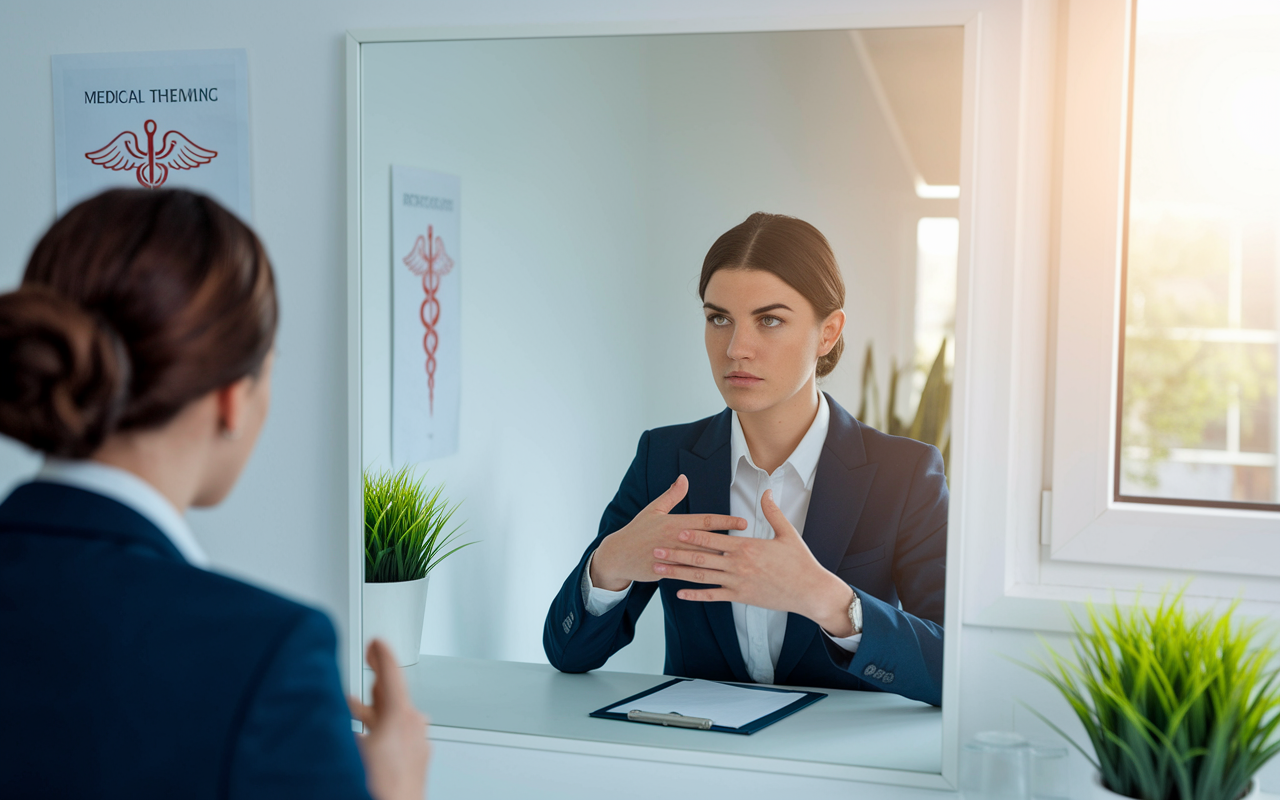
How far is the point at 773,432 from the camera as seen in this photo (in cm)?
138

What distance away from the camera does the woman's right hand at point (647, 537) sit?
1387 millimetres

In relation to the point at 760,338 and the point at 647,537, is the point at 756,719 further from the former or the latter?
the point at 760,338

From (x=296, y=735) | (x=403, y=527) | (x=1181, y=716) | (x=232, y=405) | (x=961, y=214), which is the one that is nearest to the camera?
(x=296, y=735)

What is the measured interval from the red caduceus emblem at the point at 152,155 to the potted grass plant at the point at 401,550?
553 millimetres

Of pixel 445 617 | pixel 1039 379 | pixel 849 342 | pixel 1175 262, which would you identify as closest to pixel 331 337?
pixel 445 617

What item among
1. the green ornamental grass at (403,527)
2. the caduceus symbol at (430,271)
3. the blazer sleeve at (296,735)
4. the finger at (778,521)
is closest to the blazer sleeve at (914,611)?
the finger at (778,521)

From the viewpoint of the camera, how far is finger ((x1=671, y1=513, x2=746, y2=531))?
1373mm

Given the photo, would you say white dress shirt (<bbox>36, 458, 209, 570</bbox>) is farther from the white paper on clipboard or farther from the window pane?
the window pane

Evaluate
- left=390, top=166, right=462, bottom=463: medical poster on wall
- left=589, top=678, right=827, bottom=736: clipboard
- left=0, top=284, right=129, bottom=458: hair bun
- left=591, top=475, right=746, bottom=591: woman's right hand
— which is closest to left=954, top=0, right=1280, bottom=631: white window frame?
left=589, top=678, right=827, bottom=736: clipboard

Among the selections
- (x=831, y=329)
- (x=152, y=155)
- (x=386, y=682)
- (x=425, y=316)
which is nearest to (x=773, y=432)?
(x=831, y=329)

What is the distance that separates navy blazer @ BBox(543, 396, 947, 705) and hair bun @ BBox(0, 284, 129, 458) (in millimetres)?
810

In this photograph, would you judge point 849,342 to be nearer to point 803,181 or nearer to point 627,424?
point 803,181

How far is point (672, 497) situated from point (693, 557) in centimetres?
8

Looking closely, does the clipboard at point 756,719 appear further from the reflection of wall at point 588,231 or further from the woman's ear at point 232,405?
the woman's ear at point 232,405
